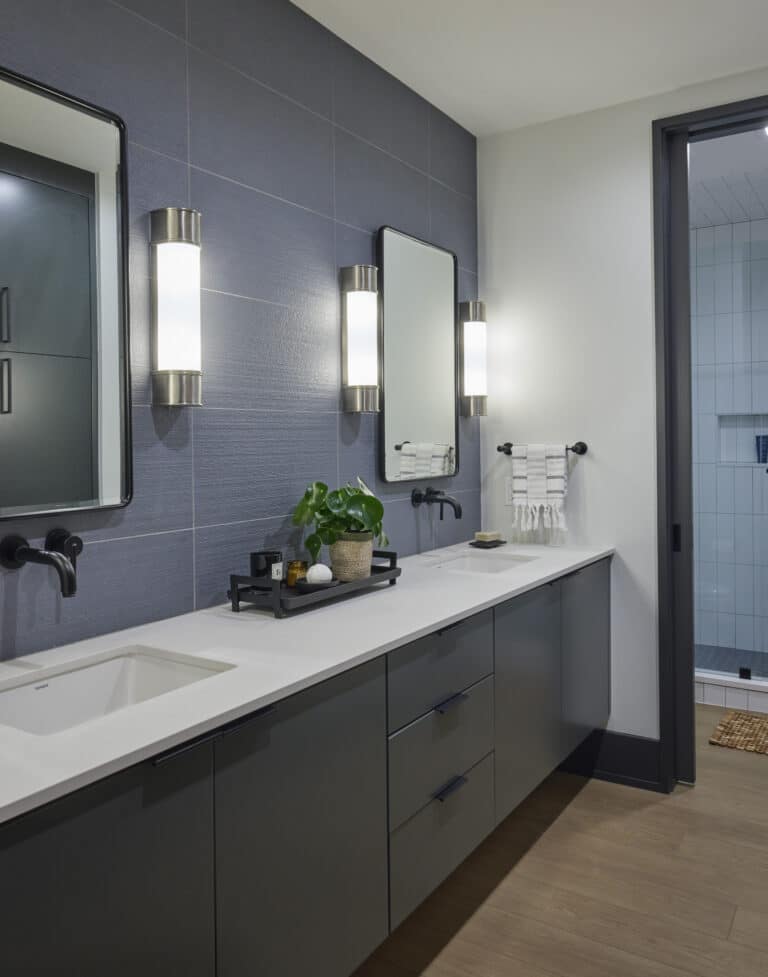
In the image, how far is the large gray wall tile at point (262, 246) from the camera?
2043 millimetres

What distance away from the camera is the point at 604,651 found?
303 cm

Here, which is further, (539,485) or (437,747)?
(539,485)

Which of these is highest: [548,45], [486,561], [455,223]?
[548,45]

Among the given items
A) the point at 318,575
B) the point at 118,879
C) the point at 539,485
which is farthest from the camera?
the point at 539,485

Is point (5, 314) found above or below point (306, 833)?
above

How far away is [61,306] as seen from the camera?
1.67 m

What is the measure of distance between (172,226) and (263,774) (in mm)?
1232

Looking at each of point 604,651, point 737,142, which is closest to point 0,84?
point 604,651

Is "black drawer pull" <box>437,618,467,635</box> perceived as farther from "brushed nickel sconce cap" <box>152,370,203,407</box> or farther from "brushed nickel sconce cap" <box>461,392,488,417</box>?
"brushed nickel sconce cap" <box>461,392,488,417</box>

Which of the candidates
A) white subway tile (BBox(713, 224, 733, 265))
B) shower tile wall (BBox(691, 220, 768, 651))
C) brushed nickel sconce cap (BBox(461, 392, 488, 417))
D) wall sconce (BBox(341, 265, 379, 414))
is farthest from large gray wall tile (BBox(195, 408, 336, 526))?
white subway tile (BBox(713, 224, 733, 265))

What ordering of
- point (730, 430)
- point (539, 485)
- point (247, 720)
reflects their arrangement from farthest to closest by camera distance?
1. point (730, 430)
2. point (539, 485)
3. point (247, 720)

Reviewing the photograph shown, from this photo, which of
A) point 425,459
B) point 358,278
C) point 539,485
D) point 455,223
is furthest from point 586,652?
point 455,223

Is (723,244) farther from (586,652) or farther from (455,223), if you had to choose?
(586,652)

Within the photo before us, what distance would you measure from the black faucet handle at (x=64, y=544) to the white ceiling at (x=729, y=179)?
2.69 m
